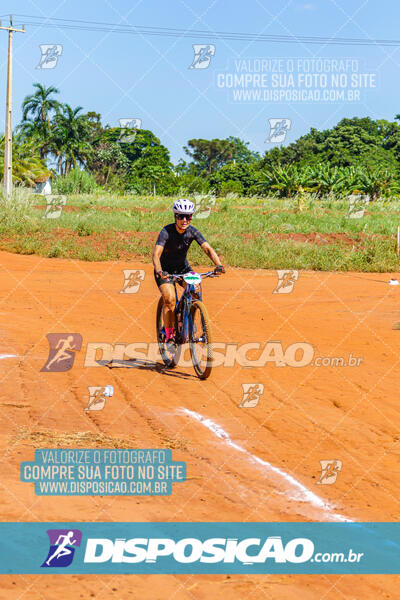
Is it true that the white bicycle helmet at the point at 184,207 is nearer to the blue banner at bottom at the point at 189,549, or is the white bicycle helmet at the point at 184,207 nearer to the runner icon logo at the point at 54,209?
the blue banner at bottom at the point at 189,549

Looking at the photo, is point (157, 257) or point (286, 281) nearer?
point (157, 257)

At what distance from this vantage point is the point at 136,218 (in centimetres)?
2853

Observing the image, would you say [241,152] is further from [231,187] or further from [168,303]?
[168,303]

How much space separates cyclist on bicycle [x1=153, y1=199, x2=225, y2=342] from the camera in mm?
8422

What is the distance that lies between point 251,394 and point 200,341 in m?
0.90

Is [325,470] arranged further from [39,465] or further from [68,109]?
[68,109]

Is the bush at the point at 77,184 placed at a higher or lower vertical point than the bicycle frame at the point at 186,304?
higher

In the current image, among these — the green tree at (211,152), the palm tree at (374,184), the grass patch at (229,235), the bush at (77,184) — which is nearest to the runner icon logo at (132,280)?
the grass patch at (229,235)

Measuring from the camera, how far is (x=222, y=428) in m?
6.61

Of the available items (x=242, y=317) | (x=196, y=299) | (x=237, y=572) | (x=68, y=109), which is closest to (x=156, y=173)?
(x=68, y=109)

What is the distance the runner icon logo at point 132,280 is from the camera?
17250 millimetres

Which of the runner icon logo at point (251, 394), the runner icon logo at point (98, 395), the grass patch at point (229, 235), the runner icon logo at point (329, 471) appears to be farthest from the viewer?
the grass patch at point (229, 235)

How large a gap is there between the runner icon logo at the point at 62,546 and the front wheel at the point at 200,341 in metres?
4.21

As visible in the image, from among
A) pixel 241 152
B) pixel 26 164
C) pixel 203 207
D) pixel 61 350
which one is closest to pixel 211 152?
pixel 241 152
